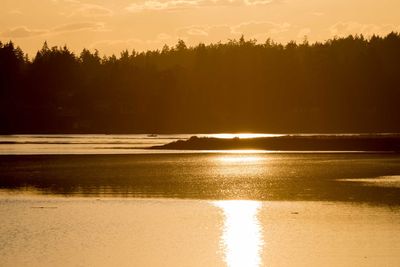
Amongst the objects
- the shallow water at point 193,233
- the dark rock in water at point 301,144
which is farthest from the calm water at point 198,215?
the dark rock in water at point 301,144

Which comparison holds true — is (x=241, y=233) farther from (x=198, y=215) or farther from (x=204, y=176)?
(x=204, y=176)

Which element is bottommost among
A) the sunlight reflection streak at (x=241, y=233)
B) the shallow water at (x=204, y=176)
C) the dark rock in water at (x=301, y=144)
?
the sunlight reflection streak at (x=241, y=233)

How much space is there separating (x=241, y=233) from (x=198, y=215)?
5.48m

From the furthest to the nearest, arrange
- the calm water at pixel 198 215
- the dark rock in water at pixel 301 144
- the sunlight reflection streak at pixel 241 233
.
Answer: the dark rock in water at pixel 301 144 < the calm water at pixel 198 215 < the sunlight reflection streak at pixel 241 233

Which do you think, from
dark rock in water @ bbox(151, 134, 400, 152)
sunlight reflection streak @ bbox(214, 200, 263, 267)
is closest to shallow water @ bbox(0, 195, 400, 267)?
sunlight reflection streak @ bbox(214, 200, 263, 267)

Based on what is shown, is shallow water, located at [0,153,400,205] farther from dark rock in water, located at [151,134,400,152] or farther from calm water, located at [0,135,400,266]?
dark rock in water, located at [151,134,400,152]

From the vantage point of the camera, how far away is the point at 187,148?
110812 millimetres

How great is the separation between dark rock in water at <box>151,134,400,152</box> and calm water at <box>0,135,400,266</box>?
103ft

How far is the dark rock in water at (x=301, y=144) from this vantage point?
105m

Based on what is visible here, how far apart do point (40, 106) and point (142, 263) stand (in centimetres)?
16861

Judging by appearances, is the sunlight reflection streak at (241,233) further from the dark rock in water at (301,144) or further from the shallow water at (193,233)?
the dark rock in water at (301,144)

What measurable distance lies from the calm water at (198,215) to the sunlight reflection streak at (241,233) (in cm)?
5

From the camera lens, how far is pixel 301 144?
108812 mm

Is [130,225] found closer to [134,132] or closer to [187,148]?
[187,148]
